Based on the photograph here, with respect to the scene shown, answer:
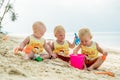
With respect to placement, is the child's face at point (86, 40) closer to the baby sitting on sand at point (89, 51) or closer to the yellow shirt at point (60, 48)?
the baby sitting on sand at point (89, 51)

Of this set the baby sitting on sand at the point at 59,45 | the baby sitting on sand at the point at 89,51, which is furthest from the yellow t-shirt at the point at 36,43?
the baby sitting on sand at the point at 89,51

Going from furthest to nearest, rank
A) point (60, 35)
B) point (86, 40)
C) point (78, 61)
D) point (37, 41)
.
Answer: point (60, 35), point (37, 41), point (86, 40), point (78, 61)

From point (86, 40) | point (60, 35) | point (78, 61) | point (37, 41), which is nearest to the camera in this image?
point (78, 61)

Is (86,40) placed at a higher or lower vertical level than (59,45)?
higher

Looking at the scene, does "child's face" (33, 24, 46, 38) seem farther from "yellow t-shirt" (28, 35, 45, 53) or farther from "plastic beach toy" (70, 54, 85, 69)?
"plastic beach toy" (70, 54, 85, 69)

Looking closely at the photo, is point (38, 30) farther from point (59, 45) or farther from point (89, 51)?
point (89, 51)

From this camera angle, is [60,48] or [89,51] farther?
[60,48]

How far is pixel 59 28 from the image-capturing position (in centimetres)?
712

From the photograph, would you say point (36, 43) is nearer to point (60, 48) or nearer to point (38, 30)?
point (38, 30)

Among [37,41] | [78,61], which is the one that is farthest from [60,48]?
[78,61]

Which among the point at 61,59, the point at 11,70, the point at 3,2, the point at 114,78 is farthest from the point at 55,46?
the point at 3,2

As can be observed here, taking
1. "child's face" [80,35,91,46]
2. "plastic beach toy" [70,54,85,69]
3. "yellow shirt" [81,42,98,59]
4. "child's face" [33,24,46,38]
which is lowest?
"plastic beach toy" [70,54,85,69]

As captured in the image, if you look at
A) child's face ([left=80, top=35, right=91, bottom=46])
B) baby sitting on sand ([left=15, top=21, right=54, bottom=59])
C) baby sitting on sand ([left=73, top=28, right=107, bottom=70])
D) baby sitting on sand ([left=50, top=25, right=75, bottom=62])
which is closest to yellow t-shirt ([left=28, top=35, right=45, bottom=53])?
baby sitting on sand ([left=15, top=21, right=54, bottom=59])

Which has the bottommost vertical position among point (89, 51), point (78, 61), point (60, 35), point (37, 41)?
point (78, 61)
